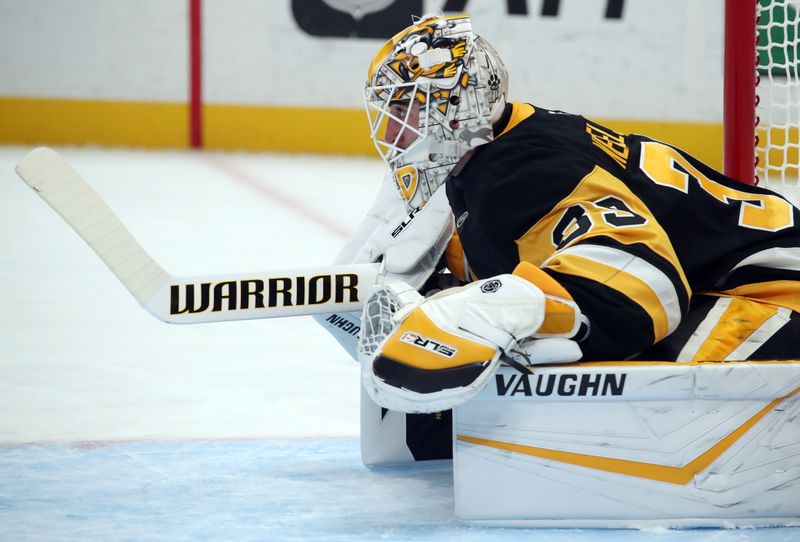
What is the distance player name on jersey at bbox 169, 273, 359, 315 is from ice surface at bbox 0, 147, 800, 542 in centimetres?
32

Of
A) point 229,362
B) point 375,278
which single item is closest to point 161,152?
point 229,362

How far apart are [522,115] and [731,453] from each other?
663 millimetres

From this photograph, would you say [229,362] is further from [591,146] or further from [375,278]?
[591,146]

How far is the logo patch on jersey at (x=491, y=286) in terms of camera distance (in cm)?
192

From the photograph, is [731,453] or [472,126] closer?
[731,453]

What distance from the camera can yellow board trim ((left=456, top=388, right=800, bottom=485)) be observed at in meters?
1.99

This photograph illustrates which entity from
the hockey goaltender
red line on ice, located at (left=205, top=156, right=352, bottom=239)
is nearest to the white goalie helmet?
the hockey goaltender

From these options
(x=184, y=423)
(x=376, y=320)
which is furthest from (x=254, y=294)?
(x=184, y=423)

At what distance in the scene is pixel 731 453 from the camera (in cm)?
200

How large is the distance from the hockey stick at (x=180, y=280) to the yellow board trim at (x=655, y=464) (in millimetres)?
451

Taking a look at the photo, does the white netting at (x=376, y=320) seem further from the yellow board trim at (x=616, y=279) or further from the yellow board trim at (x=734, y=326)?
the yellow board trim at (x=734, y=326)

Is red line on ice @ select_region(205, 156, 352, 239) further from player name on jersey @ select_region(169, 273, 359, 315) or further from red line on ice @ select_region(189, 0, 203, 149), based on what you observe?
player name on jersey @ select_region(169, 273, 359, 315)

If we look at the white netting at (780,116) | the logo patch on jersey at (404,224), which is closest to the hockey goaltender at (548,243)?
the logo patch on jersey at (404,224)

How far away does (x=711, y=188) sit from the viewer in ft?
7.25
